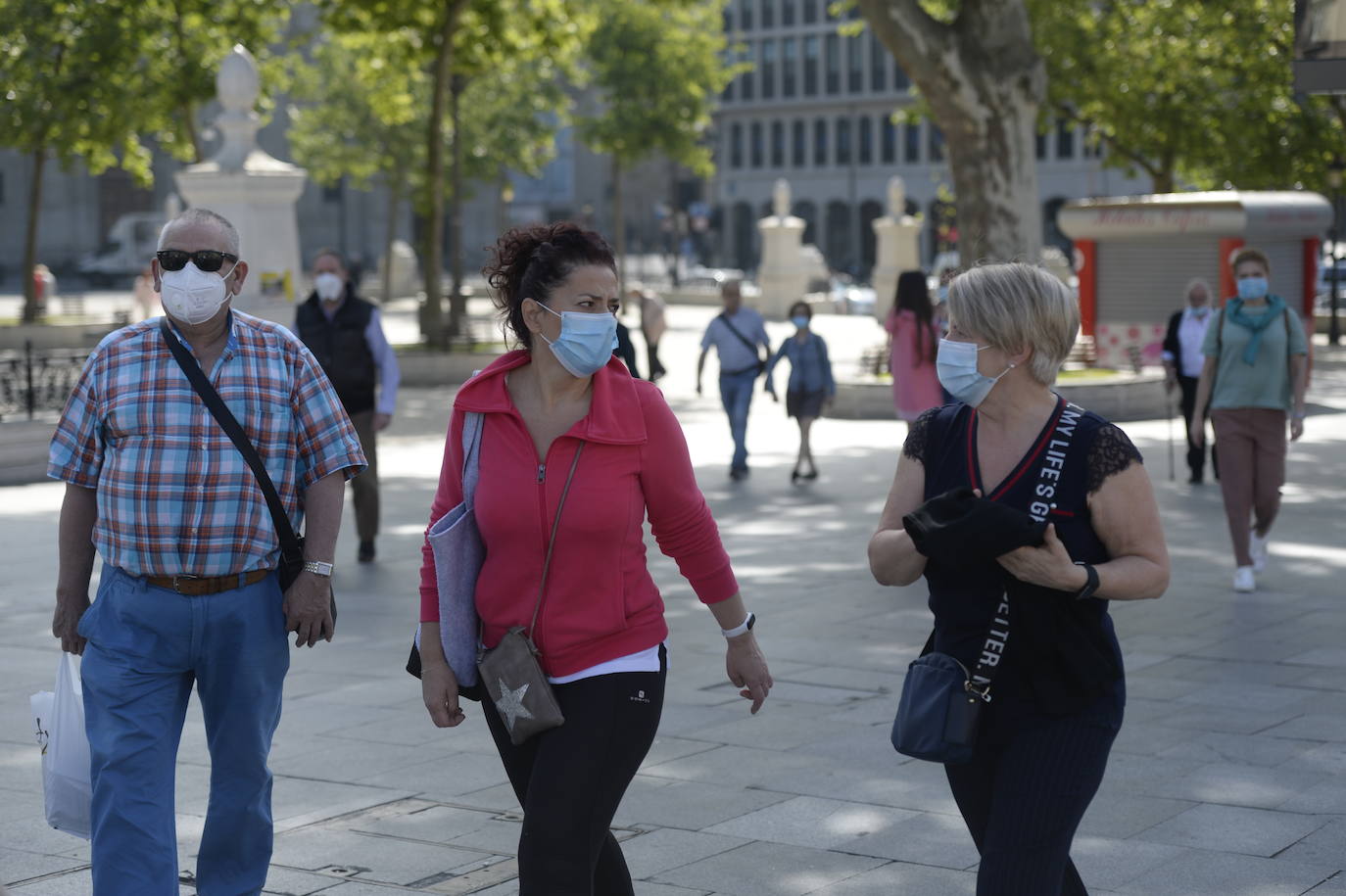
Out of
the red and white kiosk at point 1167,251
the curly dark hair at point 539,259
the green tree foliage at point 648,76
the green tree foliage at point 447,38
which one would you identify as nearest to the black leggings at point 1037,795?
the curly dark hair at point 539,259

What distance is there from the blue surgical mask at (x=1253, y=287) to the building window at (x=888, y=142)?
79.9 meters

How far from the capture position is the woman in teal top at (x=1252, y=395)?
409 inches

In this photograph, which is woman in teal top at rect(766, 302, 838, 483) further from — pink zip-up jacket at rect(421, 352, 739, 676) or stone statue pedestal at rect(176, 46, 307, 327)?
Answer: pink zip-up jacket at rect(421, 352, 739, 676)

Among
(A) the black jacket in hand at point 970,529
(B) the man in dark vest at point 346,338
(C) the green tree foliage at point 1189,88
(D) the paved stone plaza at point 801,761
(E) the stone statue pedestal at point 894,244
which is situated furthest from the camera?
(E) the stone statue pedestal at point 894,244

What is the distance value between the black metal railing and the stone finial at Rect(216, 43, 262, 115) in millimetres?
2686

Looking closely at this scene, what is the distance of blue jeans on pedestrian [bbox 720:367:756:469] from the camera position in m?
16.5

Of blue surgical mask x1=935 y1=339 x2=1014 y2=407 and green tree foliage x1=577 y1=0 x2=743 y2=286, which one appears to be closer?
blue surgical mask x1=935 y1=339 x2=1014 y2=407

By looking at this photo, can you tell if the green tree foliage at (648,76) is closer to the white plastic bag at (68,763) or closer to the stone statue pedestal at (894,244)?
the stone statue pedestal at (894,244)

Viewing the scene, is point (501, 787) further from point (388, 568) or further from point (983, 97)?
point (983, 97)

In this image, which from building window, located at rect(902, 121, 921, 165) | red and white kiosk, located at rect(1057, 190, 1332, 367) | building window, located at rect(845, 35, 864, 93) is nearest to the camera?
red and white kiosk, located at rect(1057, 190, 1332, 367)

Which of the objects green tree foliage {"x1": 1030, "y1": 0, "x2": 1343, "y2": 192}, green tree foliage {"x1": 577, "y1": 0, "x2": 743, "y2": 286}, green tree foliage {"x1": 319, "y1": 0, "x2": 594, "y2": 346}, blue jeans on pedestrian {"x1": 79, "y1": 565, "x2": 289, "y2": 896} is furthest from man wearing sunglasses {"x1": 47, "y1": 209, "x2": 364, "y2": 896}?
green tree foliage {"x1": 577, "y1": 0, "x2": 743, "y2": 286}

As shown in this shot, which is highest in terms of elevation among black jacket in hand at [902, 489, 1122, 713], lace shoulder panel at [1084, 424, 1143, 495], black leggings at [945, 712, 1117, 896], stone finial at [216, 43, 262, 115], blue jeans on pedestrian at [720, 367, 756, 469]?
stone finial at [216, 43, 262, 115]

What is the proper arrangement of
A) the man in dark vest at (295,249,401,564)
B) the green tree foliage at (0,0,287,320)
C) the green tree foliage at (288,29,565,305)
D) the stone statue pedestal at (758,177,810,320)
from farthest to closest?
the green tree foliage at (288,29,565,305) → the stone statue pedestal at (758,177,810,320) → the green tree foliage at (0,0,287,320) → the man in dark vest at (295,249,401,564)

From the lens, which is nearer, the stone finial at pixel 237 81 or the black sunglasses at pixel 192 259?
the black sunglasses at pixel 192 259
